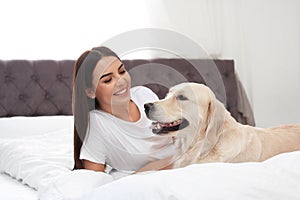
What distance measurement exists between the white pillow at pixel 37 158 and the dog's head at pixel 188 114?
42 centimetres

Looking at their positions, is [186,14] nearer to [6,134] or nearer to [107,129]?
[6,134]

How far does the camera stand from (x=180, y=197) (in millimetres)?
856

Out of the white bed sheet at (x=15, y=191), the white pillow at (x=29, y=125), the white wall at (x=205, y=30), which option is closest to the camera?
the white bed sheet at (x=15, y=191)

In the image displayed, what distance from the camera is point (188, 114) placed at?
1.06m

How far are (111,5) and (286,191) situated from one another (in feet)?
6.14

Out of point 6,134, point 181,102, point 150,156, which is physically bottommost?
point 6,134

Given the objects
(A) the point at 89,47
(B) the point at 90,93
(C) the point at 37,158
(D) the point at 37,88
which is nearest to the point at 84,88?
(B) the point at 90,93

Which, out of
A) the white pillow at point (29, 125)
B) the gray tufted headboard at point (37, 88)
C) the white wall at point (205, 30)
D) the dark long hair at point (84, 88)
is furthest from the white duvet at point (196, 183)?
the white wall at point (205, 30)

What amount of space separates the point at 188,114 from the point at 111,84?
19 centimetres

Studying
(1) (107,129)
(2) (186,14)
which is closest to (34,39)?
(2) (186,14)

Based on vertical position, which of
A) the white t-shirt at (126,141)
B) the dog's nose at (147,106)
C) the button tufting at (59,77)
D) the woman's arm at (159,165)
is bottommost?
the button tufting at (59,77)

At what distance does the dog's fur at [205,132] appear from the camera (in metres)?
1.06

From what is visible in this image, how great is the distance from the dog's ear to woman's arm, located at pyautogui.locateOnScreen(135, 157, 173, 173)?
0.08m

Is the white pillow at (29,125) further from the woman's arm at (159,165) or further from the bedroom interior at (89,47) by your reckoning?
the woman's arm at (159,165)
